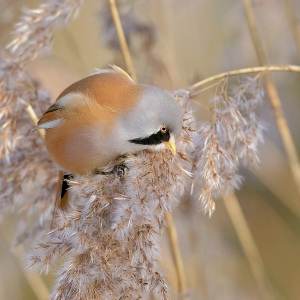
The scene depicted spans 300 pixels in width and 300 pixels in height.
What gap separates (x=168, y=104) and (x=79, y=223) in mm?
407

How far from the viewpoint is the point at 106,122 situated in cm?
187

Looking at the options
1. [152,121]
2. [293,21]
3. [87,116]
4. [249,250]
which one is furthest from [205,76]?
[152,121]

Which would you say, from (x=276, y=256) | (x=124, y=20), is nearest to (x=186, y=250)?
(x=276, y=256)

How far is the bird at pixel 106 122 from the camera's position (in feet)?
5.53

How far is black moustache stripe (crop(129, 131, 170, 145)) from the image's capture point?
167 cm

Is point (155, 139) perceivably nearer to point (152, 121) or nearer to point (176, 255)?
point (152, 121)

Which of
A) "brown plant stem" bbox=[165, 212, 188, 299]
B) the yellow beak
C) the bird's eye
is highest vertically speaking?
the bird's eye

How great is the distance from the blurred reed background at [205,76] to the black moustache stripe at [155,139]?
248mm

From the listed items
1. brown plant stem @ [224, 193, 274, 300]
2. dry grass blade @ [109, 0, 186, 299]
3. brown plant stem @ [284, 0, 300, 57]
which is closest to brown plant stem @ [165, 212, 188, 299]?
dry grass blade @ [109, 0, 186, 299]

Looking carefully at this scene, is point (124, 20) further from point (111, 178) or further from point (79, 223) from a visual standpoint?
point (79, 223)

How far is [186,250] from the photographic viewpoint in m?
3.02

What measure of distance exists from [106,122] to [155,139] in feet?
0.79

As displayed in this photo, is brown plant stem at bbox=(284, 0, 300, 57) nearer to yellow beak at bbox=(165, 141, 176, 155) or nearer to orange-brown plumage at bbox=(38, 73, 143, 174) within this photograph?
orange-brown plumage at bbox=(38, 73, 143, 174)

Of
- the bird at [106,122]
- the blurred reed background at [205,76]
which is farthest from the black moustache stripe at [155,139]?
Result: the blurred reed background at [205,76]
